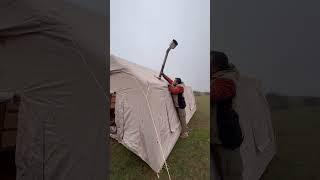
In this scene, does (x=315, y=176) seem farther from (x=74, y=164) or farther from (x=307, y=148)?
(x=74, y=164)

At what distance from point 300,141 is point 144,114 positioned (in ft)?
9.08

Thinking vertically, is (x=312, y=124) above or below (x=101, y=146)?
above

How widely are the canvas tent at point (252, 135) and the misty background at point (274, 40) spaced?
46 millimetres

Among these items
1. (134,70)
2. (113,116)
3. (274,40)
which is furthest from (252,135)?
(113,116)

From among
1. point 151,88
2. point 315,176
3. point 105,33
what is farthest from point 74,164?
point 315,176

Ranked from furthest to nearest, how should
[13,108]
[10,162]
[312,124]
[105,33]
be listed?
[13,108]
[10,162]
[105,33]
[312,124]

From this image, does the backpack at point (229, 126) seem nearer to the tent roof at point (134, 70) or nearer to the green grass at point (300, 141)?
the green grass at point (300, 141)

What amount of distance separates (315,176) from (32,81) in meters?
2.07

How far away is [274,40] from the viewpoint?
941mm

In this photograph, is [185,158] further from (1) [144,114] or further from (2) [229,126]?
(2) [229,126]

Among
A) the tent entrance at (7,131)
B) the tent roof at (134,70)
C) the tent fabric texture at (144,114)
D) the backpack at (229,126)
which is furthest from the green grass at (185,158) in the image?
the tent entrance at (7,131)

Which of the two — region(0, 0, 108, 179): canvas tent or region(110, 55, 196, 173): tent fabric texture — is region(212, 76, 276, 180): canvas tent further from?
region(110, 55, 196, 173): tent fabric texture

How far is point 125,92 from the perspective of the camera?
382 centimetres

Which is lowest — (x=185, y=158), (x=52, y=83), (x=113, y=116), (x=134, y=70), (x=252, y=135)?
(x=185, y=158)
